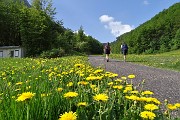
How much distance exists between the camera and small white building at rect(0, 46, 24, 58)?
48.1m

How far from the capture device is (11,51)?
4897 centimetres

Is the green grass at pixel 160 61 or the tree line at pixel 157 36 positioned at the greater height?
the tree line at pixel 157 36

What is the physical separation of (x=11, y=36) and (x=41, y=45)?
10901 mm

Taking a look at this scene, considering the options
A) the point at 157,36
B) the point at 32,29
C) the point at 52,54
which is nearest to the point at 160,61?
the point at 52,54

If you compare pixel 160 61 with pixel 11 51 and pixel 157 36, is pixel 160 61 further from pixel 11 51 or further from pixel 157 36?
pixel 157 36

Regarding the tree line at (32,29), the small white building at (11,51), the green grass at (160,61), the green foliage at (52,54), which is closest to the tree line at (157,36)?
the tree line at (32,29)

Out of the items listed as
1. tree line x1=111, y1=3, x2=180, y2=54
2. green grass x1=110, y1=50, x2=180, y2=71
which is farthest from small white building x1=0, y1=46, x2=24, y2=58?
tree line x1=111, y1=3, x2=180, y2=54

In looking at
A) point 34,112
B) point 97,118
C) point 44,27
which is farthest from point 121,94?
point 44,27

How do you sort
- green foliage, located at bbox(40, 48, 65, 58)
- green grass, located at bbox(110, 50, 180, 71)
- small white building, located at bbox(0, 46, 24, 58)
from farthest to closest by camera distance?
small white building, located at bbox(0, 46, 24, 58) → green foliage, located at bbox(40, 48, 65, 58) → green grass, located at bbox(110, 50, 180, 71)

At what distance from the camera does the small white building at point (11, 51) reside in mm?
48125

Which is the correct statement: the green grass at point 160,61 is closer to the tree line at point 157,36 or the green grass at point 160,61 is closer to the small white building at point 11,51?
the small white building at point 11,51

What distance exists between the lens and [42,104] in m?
3.15

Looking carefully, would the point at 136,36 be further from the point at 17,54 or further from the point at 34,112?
the point at 34,112

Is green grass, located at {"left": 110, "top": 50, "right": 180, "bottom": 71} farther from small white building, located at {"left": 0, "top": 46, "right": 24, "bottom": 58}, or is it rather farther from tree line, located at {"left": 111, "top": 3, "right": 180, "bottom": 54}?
tree line, located at {"left": 111, "top": 3, "right": 180, "bottom": 54}
